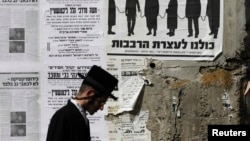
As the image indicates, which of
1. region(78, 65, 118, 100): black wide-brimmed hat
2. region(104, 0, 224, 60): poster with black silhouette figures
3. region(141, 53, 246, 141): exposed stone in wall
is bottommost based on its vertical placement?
region(141, 53, 246, 141): exposed stone in wall

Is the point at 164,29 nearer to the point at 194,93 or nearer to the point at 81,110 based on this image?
the point at 194,93

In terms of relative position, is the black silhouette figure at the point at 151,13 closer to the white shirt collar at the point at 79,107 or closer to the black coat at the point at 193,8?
the black coat at the point at 193,8

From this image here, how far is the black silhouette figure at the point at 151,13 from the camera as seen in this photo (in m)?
6.28

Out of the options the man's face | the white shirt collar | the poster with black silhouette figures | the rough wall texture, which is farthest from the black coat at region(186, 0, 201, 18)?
the white shirt collar

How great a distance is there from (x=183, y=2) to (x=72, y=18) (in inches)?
42.0

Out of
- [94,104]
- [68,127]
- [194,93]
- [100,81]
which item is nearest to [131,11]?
[194,93]

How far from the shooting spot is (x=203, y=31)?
6.29 m

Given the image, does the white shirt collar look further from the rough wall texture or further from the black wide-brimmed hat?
the rough wall texture

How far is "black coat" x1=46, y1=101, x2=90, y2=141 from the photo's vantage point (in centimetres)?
430

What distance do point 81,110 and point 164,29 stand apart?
2024 mm

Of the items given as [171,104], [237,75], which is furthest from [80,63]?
[237,75]

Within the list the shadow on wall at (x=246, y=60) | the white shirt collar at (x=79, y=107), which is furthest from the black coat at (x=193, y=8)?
the white shirt collar at (x=79, y=107)

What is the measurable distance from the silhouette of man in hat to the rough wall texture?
1.67 metres

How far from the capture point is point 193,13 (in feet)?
20.6
